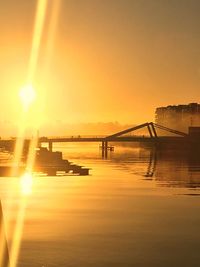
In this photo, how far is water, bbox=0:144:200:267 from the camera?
3083 cm

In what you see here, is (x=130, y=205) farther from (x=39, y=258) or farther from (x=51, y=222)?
(x=39, y=258)

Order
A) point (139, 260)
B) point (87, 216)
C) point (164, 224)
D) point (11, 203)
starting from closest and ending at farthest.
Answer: point (139, 260) < point (164, 224) < point (87, 216) < point (11, 203)

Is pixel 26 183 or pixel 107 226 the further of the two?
pixel 26 183

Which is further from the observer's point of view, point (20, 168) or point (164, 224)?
point (20, 168)

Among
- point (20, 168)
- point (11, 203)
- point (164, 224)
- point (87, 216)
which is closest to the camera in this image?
point (164, 224)

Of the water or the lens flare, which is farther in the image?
the lens flare

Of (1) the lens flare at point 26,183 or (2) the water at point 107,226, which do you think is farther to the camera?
(1) the lens flare at point 26,183

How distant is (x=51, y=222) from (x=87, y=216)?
14.6ft

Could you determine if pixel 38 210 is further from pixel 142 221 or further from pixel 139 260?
pixel 139 260

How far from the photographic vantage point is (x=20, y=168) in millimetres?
110750

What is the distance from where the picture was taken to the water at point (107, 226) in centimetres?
3083

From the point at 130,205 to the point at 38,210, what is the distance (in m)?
9.43

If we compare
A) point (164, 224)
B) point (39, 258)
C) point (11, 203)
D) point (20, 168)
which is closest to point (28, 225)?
point (164, 224)

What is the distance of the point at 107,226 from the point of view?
43000 mm
